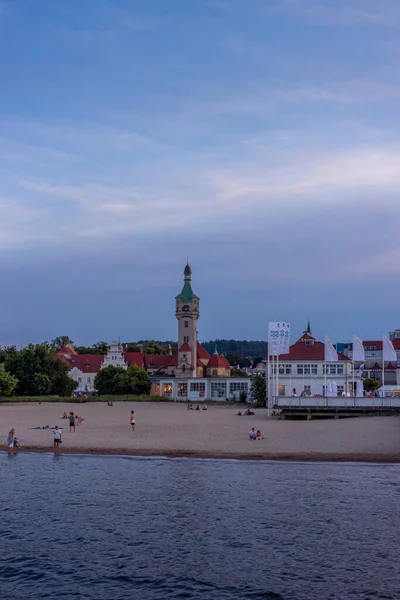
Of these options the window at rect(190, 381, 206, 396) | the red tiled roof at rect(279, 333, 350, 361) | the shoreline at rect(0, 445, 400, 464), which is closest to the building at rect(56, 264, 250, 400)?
the window at rect(190, 381, 206, 396)

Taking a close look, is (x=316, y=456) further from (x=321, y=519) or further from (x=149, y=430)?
(x=149, y=430)

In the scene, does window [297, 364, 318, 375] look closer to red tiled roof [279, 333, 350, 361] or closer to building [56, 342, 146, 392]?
red tiled roof [279, 333, 350, 361]

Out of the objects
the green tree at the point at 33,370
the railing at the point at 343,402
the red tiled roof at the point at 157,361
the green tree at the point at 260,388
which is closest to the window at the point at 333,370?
the green tree at the point at 260,388

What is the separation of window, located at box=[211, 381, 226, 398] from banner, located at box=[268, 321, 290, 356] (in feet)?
133

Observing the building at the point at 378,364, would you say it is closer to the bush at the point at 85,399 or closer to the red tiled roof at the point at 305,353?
the red tiled roof at the point at 305,353

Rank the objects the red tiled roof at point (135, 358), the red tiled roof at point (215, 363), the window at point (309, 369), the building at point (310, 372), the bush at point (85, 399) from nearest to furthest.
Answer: the building at point (310, 372) < the window at point (309, 369) < the bush at point (85, 399) < the red tiled roof at point (135, 358) < the red tiled roof at point (215, 363)

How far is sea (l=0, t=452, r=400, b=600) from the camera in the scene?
1714 centimetres

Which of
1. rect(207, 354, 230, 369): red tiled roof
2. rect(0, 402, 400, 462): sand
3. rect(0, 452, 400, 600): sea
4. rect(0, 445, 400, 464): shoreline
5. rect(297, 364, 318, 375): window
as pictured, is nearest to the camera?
rect(0, 452, 400, 600): sea

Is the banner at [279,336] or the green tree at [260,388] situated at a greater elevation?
the banner at [279,336]

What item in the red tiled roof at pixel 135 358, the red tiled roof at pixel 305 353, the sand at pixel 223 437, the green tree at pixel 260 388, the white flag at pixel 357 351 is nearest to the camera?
the sand at pixel 223 437

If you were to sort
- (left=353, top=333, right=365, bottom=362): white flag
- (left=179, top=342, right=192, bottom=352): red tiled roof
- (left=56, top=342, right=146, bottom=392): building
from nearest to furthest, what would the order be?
(left=353, top=333, right=365, bottom=362): white flag < (left=56, top=342, right=146, bottom=392): building < (left=179, top=342, right=192, bottom=352): red tiled roof

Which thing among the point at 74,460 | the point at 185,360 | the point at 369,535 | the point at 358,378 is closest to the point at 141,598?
the point at 369,535

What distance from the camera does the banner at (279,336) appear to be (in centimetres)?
6084

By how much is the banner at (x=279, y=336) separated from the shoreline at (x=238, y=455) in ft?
75.3
